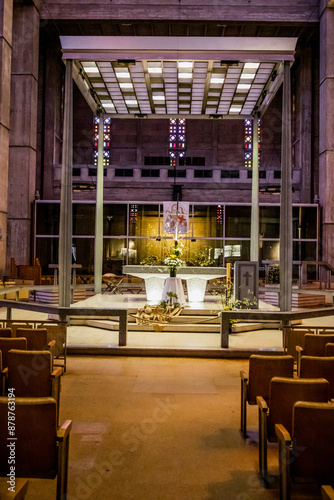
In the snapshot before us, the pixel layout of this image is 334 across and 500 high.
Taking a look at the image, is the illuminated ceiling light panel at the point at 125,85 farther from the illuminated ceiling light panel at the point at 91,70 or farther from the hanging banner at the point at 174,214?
the hanging banner at the point at 174,214

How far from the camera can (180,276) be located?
11219 millimetres

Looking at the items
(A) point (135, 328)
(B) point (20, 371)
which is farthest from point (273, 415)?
(A) point (135, 328)

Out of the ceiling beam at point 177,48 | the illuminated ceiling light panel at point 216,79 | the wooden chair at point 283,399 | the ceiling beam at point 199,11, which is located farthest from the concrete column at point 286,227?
the ceiling beam at point 199,11

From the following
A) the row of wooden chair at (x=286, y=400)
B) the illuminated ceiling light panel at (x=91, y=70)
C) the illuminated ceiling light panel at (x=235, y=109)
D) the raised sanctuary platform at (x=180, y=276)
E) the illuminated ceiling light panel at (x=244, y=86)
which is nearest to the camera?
the row of wooden chair at (x=286, y=400)

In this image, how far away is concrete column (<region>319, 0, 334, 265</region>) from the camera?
17.9m

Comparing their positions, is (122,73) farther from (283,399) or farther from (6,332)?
→ (283,399)

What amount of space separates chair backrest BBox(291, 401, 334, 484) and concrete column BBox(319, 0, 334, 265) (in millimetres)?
16860

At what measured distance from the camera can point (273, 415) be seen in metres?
3.04

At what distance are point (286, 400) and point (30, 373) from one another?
7.44ft

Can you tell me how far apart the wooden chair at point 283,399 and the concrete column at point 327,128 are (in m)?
16.4

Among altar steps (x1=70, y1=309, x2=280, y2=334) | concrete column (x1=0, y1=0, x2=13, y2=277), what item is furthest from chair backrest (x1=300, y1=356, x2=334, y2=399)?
concrete column (x1=0, y1=0, x2=13, y2=277)

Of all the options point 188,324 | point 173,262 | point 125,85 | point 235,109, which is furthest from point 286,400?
point 235,109

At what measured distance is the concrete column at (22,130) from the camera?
18.3 meters

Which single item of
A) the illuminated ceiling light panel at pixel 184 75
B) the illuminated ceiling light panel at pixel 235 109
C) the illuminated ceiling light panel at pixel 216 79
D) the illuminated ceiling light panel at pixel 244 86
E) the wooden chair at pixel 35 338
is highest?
the illuminated ceiling light panel at pixel 235 109
